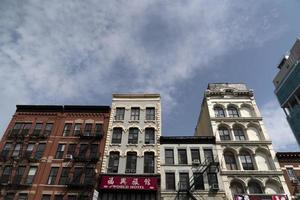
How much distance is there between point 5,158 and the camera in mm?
25891

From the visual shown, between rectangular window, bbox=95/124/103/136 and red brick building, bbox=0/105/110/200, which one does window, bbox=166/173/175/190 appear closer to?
red brick building, bbox=0/105/110/200

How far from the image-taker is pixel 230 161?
84.4ft

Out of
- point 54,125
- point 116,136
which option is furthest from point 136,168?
point 54,125

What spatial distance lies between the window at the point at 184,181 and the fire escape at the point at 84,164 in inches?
399

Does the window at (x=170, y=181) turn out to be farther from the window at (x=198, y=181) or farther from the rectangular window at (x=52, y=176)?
the rectangular window at (x=52, y=176)

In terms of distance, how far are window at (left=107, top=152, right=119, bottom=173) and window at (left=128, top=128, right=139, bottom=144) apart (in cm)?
258

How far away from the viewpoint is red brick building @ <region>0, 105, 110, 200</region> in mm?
23391

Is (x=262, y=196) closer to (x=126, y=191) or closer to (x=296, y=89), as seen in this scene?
(x=126, y=191)

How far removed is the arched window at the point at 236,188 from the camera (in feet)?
76.3

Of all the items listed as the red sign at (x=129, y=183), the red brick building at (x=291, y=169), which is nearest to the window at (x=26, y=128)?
the red sign at (x=129, y=183)

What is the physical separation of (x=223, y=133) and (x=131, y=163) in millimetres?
13391

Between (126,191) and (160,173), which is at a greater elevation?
(160,173)

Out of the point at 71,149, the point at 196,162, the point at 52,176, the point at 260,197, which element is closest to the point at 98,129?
the point at 71,149

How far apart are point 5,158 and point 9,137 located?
125 inches
